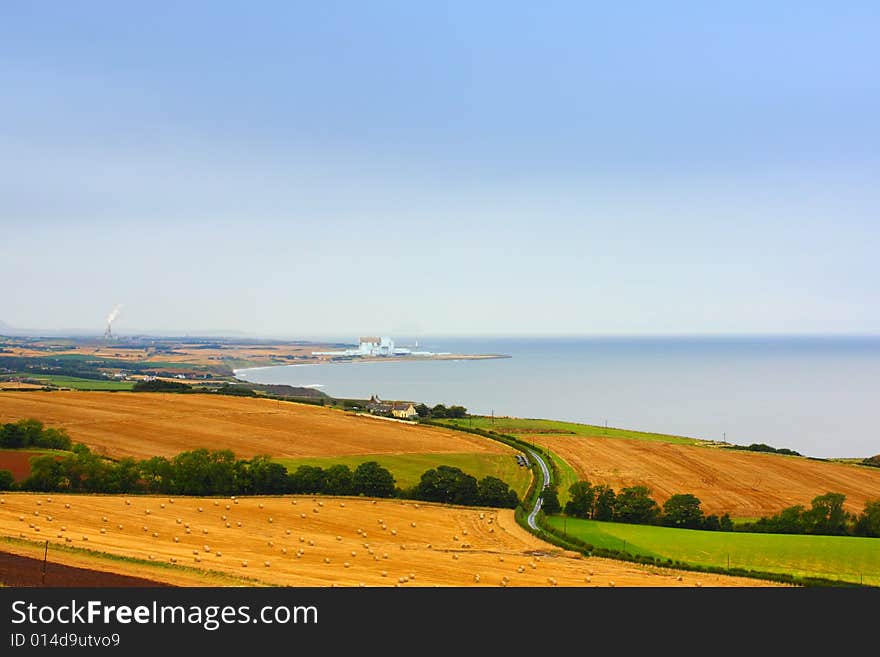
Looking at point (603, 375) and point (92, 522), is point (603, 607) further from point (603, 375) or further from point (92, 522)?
point (603, 375)

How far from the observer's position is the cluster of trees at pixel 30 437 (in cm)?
4266

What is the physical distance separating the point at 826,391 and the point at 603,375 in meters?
52.3

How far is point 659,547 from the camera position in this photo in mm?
29469

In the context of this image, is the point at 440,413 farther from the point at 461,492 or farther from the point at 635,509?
the point at 635,509

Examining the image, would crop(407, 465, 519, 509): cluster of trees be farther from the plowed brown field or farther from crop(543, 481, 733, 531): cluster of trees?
the plowed brown field

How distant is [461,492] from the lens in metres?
36.6

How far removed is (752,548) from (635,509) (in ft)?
24.3

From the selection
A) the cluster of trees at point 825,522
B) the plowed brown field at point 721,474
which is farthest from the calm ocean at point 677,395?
the cluster of trees at point 825,522

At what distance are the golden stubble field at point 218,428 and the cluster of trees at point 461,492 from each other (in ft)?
42.3

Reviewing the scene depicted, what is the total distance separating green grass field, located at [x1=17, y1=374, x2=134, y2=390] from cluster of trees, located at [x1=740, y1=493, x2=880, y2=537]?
78.8m

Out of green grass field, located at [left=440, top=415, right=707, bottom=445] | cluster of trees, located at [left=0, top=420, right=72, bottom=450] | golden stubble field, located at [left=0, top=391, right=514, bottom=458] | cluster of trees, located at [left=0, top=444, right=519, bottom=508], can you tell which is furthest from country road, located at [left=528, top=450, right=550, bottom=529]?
cluster of trees, located at [left=0, top=420, right=72, bottom=450]

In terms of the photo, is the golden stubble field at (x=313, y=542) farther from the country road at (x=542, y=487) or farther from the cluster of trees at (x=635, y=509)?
the cluster of trees at (x=635, y=509)

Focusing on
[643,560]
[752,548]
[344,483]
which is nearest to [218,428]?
[344,483]

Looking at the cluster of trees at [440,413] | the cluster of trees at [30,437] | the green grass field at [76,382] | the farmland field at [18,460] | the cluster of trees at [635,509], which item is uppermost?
the cluster of trees at [440,413]
